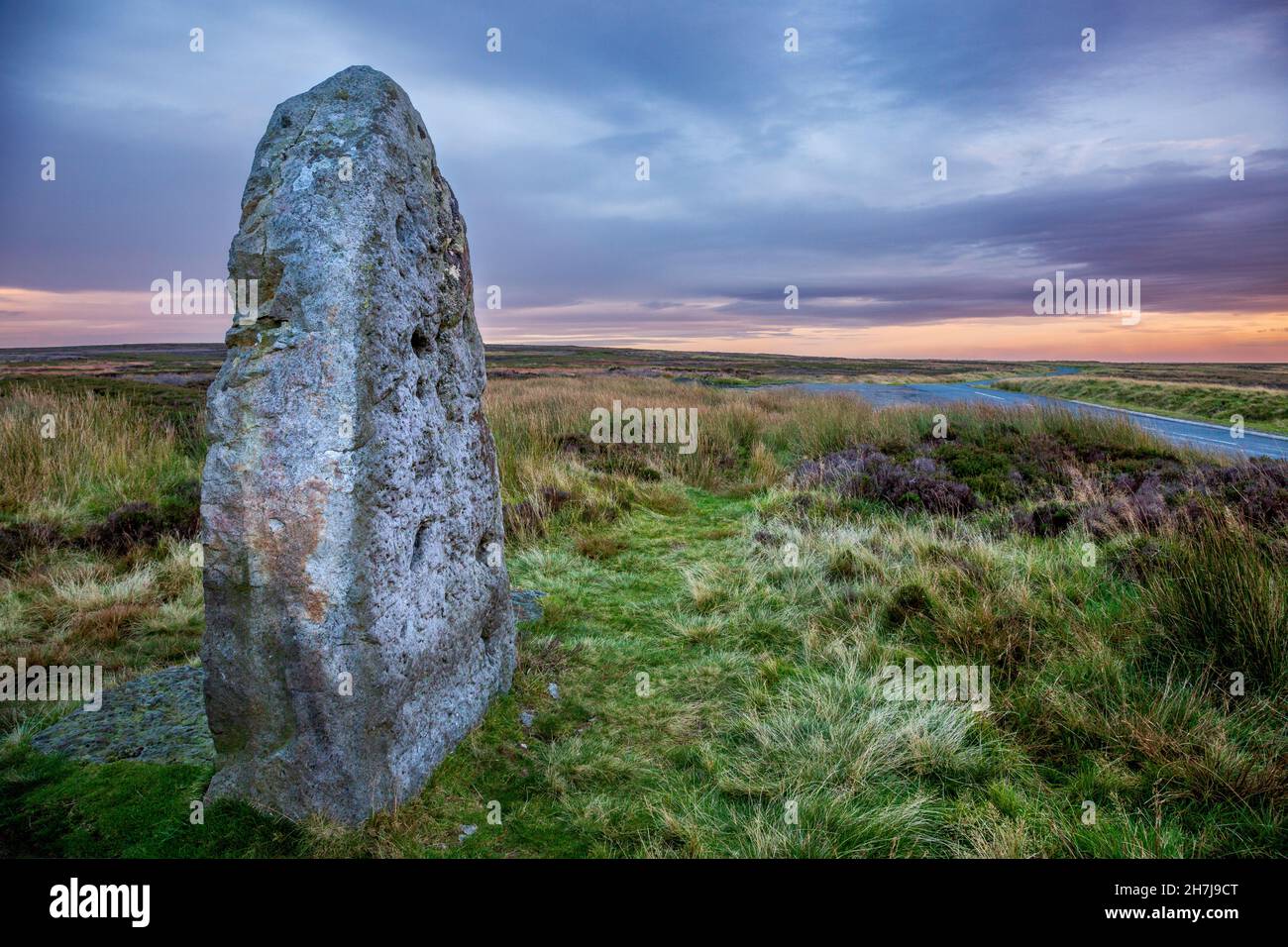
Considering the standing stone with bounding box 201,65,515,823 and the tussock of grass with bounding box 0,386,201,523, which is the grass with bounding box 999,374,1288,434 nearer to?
the standing stone with bounding box 201,65,515,823

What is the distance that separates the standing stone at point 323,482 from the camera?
2.63 metres

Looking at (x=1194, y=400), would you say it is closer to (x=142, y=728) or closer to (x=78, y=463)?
(x=142, y=728)

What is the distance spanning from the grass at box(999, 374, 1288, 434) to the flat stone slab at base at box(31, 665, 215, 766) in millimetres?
21495

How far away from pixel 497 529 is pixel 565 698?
43.4 inches

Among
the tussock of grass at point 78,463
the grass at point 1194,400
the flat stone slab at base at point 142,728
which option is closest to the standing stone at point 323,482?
the flat stone slab at base at point 142,728

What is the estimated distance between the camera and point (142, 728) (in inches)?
133

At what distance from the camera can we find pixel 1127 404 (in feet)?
82.0

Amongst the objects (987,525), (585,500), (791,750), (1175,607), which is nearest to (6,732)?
(791,750)

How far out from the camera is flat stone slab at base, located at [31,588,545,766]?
3.16 meters

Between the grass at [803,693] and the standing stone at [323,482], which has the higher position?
the standing stone at [323,482]

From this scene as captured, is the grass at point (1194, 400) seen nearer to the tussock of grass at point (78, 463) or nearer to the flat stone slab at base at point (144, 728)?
the flat stone slab at base at point (144, 728)

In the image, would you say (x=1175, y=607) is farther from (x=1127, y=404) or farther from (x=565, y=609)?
(x=1127, y=404)

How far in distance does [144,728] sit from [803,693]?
11.4ft

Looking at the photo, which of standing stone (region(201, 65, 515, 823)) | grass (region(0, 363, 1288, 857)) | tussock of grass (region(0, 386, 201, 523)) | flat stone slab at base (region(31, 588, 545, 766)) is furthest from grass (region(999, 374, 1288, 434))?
tussock of grass (region(0, 386, 201, 523))
